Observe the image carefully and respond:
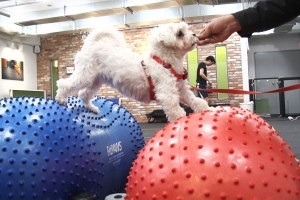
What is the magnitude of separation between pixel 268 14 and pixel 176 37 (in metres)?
0.79

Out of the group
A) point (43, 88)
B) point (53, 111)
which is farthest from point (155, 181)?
point (43, 88)

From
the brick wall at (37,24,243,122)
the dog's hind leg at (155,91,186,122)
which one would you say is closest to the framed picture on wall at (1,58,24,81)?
the brick wall at (37,24,243,122)

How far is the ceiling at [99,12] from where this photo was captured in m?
8.05

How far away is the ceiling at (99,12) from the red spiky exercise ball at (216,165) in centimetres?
680

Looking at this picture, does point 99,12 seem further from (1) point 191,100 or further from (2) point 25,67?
(1) point 191,100

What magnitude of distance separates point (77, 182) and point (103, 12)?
24.7ft

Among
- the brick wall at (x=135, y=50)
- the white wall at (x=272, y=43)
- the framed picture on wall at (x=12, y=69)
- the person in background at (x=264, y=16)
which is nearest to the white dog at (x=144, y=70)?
the person in background at (x=264, y=16)

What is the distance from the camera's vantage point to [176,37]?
6.68 feet

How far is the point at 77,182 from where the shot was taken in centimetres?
162

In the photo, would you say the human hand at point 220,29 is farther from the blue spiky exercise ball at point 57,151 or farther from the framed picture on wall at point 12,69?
the framed picture on wall at point 12,69

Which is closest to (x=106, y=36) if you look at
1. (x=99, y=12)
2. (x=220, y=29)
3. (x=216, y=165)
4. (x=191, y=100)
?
(x=191, y=100)

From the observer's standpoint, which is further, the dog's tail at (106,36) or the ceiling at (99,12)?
the ceiling at (99,12)

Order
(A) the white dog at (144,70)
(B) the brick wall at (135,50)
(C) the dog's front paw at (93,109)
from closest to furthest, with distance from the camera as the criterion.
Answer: (A) the white dog at (144,70) < (C) the dog's front paw at (93,109) < (B) the brick wall at (135,50)

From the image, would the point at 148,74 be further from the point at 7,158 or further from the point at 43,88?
the point at 43,88
